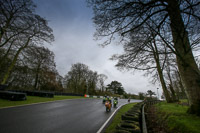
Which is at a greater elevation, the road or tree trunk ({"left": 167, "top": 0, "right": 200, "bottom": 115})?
tree trunk ({"left": 167, "top": 0, "right": 200, "bottom": 115})

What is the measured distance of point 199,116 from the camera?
14.0 ft

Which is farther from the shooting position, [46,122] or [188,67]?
[46,122]

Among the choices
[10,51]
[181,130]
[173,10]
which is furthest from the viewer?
[10,51]

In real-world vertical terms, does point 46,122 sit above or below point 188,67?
below

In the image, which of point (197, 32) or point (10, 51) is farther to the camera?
point (10, 51)

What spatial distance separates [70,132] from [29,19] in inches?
464

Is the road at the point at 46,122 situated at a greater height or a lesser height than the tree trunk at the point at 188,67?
lesser

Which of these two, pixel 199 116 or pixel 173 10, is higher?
pixel 173 10

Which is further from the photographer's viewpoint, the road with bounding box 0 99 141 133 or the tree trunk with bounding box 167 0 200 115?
the tree trunk with bounding box 167 0 200 115

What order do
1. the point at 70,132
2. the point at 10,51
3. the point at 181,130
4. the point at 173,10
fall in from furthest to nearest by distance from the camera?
the point at 10,51, the point at 173,10, the point at 70,132, the point at 181,130

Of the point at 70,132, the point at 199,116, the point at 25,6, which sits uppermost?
the point at 25,6

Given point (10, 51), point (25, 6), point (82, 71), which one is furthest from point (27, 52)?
point (82, 71)

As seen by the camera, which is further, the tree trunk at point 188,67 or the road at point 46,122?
the tree trunk at point 188,67

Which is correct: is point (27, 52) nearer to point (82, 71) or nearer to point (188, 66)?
point (188, 66)
